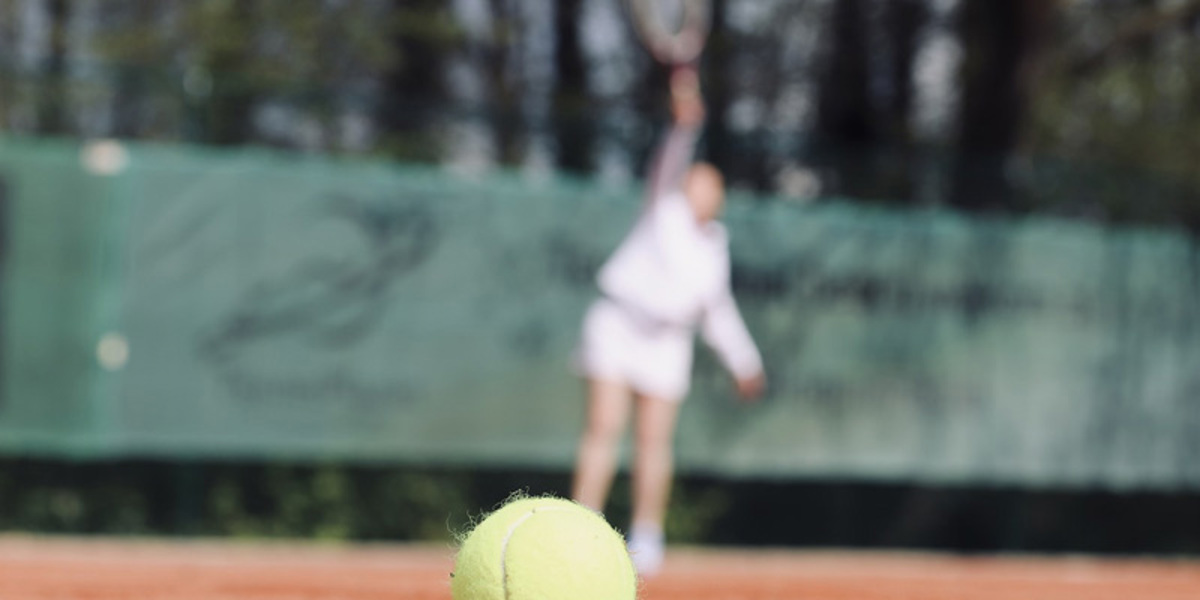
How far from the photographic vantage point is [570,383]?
806cm

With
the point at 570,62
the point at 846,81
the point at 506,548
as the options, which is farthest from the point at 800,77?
the point at 506,548

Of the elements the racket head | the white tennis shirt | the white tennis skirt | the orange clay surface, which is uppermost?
the racket head

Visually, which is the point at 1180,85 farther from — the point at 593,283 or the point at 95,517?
the point at 95,517

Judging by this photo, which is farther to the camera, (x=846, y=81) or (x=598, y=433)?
(x=846, y=81)

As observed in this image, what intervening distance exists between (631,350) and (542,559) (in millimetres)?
3039

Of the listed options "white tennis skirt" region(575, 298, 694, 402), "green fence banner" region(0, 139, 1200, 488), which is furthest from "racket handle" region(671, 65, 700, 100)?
"green fence banner" region(0, 139, 1200, 488)

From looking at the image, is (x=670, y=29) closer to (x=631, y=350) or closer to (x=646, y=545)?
(x=631, y=350)

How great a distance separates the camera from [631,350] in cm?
624

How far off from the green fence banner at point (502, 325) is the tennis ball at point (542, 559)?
4.31 metres

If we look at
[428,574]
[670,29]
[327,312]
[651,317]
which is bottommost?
[428,574]

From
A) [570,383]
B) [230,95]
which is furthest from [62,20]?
[570,383]

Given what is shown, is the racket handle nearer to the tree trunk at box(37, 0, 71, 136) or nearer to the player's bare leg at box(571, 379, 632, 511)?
the player's bare leg at box(571, 379, 632, 511)

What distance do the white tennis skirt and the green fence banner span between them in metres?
1.73

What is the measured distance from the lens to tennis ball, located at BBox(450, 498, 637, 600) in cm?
322
